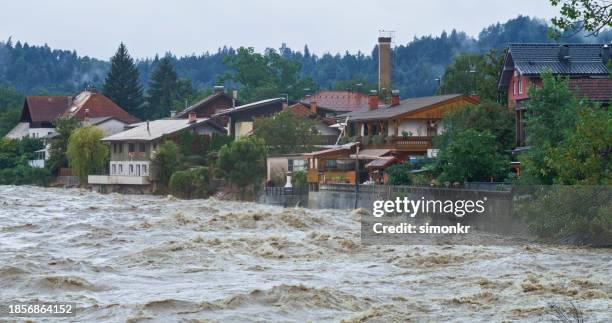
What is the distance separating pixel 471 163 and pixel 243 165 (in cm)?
2652

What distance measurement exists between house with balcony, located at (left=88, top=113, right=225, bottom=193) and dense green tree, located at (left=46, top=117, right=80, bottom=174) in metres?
4.77

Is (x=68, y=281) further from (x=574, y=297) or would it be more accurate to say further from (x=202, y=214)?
(x=202, y=214)

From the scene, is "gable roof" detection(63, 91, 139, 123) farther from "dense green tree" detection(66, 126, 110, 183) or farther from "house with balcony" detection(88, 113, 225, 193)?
"dense green tree" detection(66, 126, 110, 183)

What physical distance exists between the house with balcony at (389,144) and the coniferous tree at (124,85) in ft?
191

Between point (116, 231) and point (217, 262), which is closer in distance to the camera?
point (217, 262)

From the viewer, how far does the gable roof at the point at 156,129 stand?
3425 inches

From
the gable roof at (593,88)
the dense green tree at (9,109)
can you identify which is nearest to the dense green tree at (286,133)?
the gable roof at (593,88)

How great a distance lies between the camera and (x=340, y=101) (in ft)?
339

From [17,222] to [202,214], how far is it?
30.3 ft

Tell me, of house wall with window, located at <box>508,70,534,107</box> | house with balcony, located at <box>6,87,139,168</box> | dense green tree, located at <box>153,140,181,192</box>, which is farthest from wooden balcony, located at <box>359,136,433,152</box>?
house with balcony, located at <box>6,87,139,168</box>

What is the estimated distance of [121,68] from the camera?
12825 cm

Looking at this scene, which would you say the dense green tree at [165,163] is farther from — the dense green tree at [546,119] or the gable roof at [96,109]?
the dense green tree at [546,119]

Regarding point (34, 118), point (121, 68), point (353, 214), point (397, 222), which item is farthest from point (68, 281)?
point (121, 68)

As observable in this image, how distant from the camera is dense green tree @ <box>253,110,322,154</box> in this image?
Answer: 7925 centimetres
